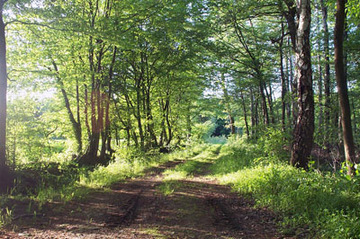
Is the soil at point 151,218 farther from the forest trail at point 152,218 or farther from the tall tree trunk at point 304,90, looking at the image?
the tall tree trunk at point 304,90

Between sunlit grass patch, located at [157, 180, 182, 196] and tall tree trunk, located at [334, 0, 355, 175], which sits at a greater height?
tall tree trunk, located at [334, 0, 355, 175]

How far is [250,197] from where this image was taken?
6.24 meters

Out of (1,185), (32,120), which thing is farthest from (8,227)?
(32,120)

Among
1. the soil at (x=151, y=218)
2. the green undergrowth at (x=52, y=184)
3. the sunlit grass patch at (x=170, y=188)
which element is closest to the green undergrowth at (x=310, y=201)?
the soil at (x=151, y=218)

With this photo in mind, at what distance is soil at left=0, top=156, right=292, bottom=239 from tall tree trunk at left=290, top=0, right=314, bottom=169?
249cm

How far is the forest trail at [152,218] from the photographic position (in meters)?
4.05

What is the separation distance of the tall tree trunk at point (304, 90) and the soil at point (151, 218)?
2491 mm

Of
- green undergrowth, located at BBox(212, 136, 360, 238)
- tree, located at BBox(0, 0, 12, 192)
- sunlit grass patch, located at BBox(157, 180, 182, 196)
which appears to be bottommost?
sunlit grass patch, located at BBox(157, 180, 182, 196)

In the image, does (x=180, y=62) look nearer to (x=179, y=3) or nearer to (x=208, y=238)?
(x=179, y=3)

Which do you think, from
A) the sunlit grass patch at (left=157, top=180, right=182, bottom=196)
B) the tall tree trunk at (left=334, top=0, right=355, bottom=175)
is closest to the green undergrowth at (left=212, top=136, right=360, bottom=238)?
the tall tree trunk at (left=334, top=0, right=355, bottom=175)

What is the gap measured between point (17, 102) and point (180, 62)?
1082cm

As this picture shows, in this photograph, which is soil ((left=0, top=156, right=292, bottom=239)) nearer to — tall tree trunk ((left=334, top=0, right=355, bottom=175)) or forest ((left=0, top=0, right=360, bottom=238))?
forest ((left=0, top=0, right=360, bottom=238))

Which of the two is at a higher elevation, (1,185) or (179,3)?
(179,3)

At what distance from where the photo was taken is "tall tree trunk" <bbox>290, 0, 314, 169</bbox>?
689 centimetres
